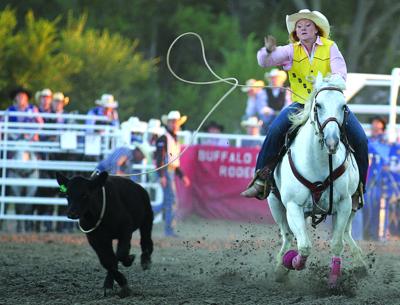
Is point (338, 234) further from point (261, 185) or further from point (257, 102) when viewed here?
point (257, 102)

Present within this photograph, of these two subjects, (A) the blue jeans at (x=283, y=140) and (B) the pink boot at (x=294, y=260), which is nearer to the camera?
(B) the pink boot at (x=294, y=260)

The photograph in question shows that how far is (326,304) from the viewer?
7.86 meters

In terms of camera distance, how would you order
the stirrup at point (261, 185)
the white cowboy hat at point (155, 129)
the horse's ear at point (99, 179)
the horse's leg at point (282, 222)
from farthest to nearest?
the white cowboy hat at point (155, 129) → the horse's leg at point (282, 222) → the stirrup at point (261, 185) → the horse's ear at point (99, 179)

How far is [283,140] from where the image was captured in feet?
29.3

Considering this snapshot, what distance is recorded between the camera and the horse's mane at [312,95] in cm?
811

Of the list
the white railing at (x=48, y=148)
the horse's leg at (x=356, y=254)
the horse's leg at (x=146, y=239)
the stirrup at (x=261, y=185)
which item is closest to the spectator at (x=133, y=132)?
the white railing at (x=48, y=148)

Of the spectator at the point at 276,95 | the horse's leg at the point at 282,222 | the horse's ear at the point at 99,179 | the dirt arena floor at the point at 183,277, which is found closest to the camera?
the dirt arena floor at the point at 183,277

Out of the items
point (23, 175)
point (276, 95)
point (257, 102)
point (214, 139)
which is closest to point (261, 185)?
point (23, 175)

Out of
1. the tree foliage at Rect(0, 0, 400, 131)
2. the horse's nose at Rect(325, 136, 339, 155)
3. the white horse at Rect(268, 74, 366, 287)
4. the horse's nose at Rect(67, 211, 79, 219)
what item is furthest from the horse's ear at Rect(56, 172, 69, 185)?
the tree foliage at Rect(0, 0, 400, 131)

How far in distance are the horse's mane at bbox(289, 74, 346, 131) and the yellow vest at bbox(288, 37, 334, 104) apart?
21 cm

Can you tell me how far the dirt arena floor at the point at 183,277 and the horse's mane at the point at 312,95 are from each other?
125cm

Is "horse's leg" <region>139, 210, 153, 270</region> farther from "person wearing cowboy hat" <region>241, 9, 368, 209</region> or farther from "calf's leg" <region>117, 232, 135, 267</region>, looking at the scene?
"person wearing cowboy hat" <region>241, 9, 368, 209</region>

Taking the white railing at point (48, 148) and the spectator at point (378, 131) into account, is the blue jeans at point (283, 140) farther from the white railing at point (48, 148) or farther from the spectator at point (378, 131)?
the spectator at point (378, 131)

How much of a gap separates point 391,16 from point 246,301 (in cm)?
2953
